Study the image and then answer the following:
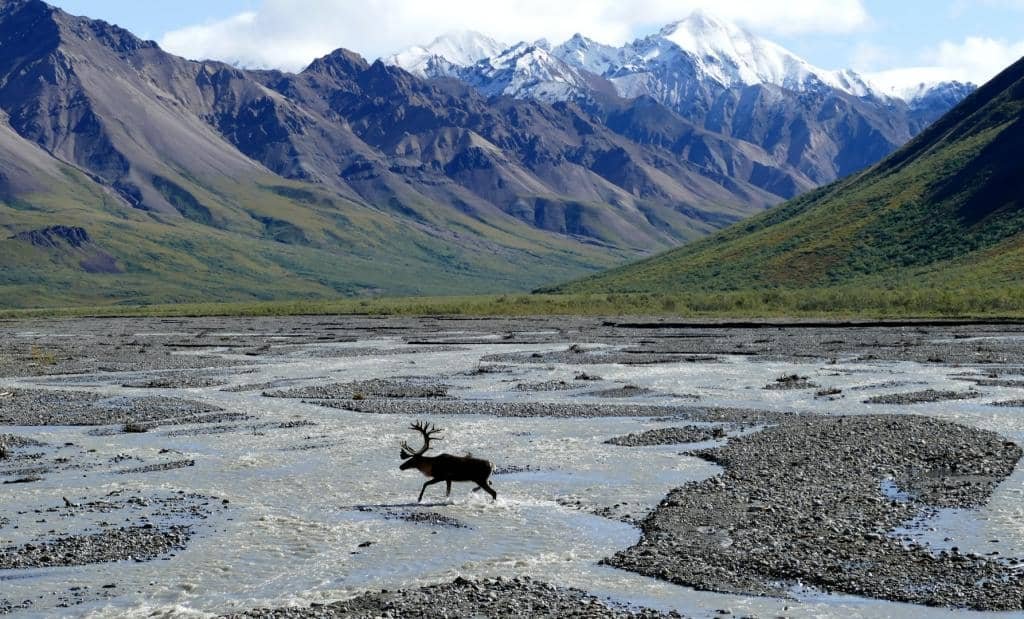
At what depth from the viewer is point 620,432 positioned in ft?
133

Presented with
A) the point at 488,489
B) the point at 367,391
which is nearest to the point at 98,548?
the point at 488,489

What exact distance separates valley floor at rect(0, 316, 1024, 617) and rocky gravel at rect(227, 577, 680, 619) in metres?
0.07

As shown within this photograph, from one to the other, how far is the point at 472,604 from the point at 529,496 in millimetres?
9427

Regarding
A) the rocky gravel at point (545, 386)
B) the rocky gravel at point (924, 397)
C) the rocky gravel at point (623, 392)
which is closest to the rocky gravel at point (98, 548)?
the rocky gravel at point (623, 392)

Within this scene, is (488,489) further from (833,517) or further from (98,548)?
(98,548)

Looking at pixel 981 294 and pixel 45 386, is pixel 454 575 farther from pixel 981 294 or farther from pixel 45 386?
pixel 981 294

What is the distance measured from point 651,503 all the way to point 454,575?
7.55 meters

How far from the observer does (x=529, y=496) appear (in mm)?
28875

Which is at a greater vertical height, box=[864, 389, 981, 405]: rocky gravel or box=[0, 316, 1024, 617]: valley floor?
box=[864, 389, 981, 405]: rocky gravel

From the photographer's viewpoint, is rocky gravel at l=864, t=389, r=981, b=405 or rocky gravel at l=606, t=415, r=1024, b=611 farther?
rocky gravel at l=864, t=389, r=981, b=405

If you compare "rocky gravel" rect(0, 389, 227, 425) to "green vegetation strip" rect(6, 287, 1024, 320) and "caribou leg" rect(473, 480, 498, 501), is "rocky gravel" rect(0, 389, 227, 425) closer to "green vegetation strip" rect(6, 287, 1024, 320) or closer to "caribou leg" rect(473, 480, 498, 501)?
"caribou leg" rect(473, 480, 498, 501)

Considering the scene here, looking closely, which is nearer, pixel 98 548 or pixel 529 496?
pixel 98 548

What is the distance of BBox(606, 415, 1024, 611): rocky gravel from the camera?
67.1 ft

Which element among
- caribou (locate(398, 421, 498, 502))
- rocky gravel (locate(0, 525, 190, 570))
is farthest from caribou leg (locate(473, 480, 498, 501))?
rocky gravel (locate(0, 525, 190, 570))
